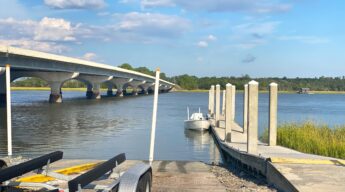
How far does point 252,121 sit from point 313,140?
4.94 m

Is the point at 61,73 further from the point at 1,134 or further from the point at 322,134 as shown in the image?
the point at 322,134

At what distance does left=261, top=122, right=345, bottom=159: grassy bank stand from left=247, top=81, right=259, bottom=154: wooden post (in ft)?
11.6

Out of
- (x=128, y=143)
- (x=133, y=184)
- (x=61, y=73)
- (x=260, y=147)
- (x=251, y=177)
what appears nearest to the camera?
(x=133, y=184)

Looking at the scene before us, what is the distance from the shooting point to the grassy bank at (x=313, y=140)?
17.0 meters

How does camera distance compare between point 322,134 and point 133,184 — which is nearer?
point 133,184

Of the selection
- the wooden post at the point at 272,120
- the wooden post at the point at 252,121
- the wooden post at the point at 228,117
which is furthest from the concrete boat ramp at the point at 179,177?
the wooden post at the point at 228,117

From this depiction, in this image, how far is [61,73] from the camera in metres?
76.8

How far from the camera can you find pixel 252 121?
1582cm

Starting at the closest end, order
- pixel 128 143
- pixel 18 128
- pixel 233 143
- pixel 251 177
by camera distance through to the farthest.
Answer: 1. pixel 251 177
2. pixel 233 143
3. pixel 128 143
4. pixel 18 128

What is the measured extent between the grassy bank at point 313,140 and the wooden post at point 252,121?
11.6ft

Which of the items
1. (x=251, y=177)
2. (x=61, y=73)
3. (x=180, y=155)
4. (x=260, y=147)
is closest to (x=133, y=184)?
(x=251, y=177)

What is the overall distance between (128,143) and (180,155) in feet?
17.7

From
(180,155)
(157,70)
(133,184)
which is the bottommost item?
(180,155)

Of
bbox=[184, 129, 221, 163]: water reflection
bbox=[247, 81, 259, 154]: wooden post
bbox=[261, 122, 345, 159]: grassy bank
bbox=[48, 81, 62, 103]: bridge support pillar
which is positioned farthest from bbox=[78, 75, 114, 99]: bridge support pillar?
bbox=[247, 81, 259, 154]: wooden post
